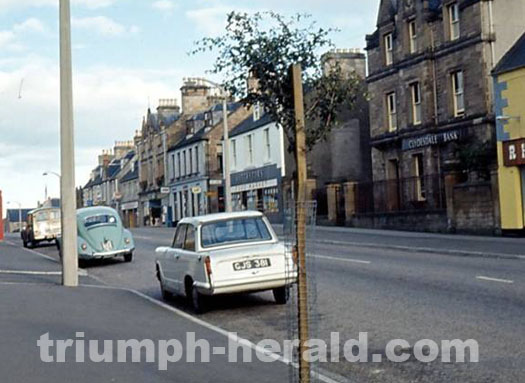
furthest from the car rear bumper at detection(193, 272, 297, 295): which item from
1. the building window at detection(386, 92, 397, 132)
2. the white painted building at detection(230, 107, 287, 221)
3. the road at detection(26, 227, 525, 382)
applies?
the white painted building at detection(230, 107, 287, 221)

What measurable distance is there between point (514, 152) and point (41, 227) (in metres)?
23.3

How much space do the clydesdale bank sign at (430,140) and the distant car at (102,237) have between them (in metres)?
17.3

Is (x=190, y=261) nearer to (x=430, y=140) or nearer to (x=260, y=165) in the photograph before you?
(x=430, y=140)

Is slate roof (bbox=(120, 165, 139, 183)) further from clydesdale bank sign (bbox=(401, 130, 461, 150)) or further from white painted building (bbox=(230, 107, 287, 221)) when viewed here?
clydesdale bank sign (bbox=(401, 130, 461, 150))

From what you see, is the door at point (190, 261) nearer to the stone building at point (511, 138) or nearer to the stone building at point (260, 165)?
the stone building at point (511, 138)

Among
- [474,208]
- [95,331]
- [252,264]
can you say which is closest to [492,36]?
[474,208]

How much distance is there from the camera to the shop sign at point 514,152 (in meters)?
29.6

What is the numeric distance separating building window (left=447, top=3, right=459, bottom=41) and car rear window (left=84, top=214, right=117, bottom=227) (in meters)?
19.2

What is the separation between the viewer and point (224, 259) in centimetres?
1320

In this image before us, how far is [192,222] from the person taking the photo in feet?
48.0

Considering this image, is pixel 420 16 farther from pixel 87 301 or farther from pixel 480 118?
pixel 87 301

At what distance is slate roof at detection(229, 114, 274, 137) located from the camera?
5623 cm

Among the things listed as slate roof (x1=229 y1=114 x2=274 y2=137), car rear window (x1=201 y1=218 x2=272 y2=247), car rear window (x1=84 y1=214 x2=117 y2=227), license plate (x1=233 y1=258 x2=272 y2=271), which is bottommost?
license plate (x1=233 y1=258 x2=272 y2=271)

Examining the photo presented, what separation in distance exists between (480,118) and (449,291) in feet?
75.9
